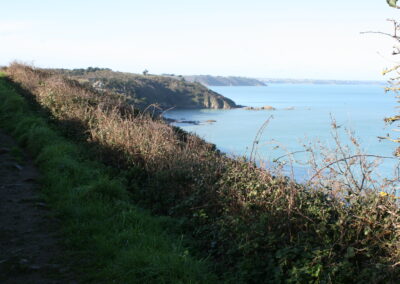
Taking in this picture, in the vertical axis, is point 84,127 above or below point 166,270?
above

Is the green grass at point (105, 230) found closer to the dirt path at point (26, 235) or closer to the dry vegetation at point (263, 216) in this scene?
the dirt path at point (26, 235)

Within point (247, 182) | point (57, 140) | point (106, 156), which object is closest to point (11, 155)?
point (57, 140)

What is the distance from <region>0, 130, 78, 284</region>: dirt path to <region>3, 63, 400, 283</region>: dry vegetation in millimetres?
1693

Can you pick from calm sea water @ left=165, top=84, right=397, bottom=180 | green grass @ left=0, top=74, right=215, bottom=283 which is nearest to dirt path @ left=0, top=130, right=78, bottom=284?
green grass @ left=0, top=74, right=215, bottom=283

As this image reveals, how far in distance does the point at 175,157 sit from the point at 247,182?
73.9 inches

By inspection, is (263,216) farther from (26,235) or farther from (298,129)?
(298,129)

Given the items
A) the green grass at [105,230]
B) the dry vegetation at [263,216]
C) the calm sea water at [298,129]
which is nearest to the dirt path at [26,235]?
the green grass at [105,230]

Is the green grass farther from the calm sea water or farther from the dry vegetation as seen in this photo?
the calm sea water

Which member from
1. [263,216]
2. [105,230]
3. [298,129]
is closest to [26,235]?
[105,230]

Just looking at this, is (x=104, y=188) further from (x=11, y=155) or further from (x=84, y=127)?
(x=84, y=127)

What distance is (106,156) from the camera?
29.1ft

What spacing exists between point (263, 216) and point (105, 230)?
6.69ft

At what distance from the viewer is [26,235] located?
5.18 m

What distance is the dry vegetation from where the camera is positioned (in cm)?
426
